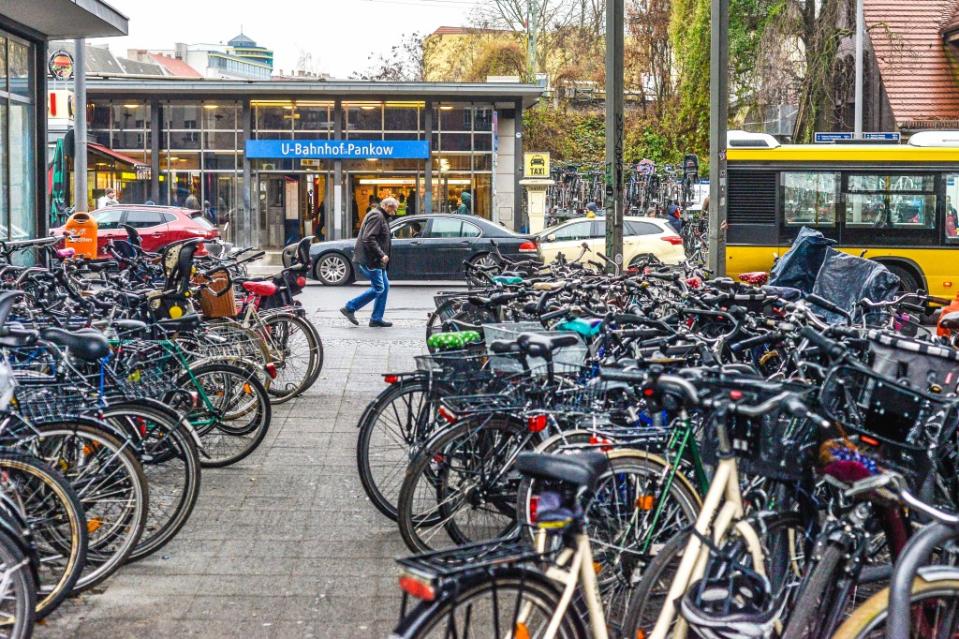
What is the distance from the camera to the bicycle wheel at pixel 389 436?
20.7 ft

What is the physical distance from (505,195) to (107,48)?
43.1 metres

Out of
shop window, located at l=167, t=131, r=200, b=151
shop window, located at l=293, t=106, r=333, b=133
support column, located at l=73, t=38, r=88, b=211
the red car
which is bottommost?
the red car

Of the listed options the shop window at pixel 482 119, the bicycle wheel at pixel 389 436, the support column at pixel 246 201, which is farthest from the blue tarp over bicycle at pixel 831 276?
the support column at pixel 246 201

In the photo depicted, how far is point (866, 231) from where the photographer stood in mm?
19984

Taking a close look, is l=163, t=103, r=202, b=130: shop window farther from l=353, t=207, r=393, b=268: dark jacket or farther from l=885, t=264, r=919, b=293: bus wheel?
l=885, t=264, r=919, b=293: bus wheel

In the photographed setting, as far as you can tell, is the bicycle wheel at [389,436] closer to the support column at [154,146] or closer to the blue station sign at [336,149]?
the blue station sign at [336,149]

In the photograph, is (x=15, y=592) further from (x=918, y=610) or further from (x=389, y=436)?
(x=918, y=610)

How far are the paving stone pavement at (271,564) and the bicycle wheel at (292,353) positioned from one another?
1.13 metres

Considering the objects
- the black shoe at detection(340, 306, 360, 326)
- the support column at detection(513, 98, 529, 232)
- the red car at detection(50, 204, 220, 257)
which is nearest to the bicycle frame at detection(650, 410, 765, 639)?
the black shoe at detection(340, 306, 360, 326)

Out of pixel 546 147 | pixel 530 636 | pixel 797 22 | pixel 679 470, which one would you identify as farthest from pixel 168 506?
pixel 546 147

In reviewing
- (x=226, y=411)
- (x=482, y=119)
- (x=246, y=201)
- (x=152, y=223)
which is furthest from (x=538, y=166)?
(x=226, y=411)

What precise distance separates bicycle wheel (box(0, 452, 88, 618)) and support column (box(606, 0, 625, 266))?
974 centimetres

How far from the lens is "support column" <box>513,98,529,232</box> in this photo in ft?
127

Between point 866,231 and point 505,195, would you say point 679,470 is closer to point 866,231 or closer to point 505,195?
point 866,231
